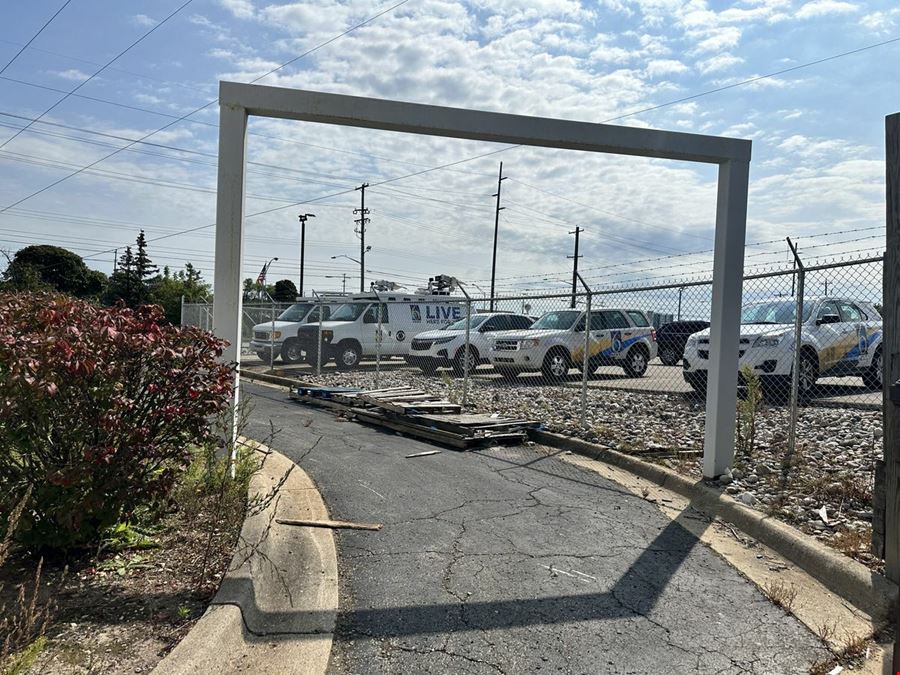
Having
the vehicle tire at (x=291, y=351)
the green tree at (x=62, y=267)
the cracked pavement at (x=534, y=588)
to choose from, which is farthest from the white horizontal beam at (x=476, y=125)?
the green tree at (x=62, y=267)

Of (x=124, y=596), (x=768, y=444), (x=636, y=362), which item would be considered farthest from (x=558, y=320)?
(x=124, y=596)

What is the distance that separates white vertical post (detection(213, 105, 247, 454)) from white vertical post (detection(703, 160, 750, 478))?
4.08m

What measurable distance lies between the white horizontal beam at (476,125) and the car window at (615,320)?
29.3 feet

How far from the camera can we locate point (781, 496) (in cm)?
529

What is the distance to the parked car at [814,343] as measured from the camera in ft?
32.1

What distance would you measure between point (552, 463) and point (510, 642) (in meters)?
4.04

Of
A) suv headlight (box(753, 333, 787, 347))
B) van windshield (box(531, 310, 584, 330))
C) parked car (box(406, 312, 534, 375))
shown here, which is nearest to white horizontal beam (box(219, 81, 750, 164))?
suv headlight (box(753, 333, 787, 347))

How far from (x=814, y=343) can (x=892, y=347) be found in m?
6.84

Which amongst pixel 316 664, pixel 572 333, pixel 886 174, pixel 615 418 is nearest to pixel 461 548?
pixel 316 664

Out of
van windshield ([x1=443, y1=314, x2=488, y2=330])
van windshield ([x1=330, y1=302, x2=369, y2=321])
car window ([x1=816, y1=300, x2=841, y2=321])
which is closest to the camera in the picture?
car window ([x1=816, y1=300, x2=841, y2=321])

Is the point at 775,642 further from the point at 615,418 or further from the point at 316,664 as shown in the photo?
the point at 615,418

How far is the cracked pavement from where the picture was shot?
2.99m

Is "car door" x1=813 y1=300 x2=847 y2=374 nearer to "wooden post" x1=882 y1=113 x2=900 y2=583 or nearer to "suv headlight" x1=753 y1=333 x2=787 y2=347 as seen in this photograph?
"suv headlight" x1=753 y1=333 x2=787 y2=347

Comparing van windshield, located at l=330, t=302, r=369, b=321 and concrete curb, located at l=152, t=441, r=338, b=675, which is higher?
van windshield, located at l=330, t=302, r=369, b=321
